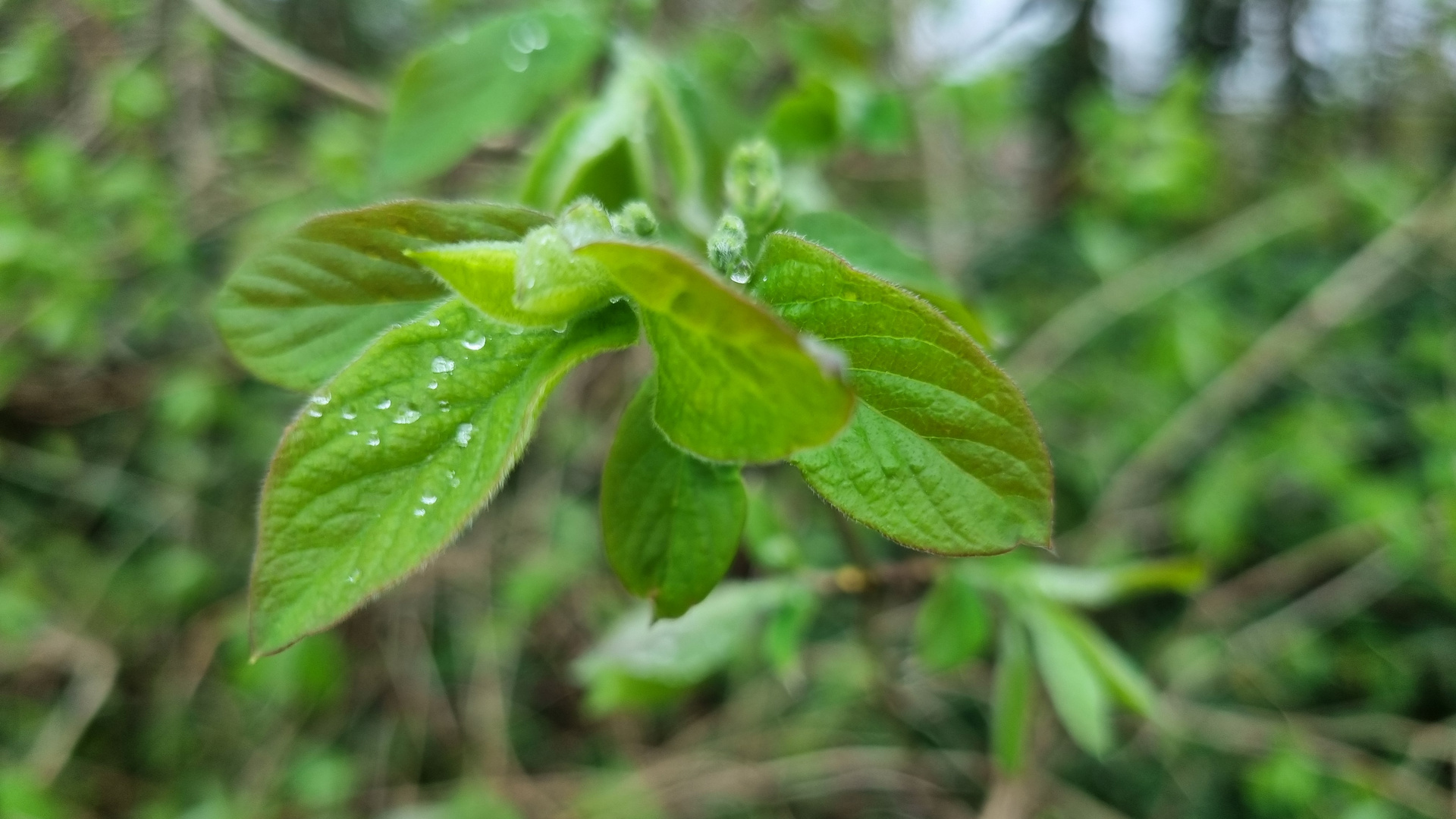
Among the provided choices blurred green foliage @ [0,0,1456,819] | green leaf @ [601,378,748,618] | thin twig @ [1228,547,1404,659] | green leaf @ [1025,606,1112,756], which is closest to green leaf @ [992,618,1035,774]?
green leaf @ [1025,606,1112,756]

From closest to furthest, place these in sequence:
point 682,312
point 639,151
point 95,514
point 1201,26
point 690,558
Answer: point 682,312 → point 690,558 → point 639,151 → point 95,514 → point 1201,26

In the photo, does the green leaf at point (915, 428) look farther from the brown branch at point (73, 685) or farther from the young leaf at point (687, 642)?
the brown branch at point (73, 685)

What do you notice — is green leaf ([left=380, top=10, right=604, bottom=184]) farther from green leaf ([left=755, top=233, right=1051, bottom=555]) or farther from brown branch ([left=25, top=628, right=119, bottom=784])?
brown branch ([left=25, top=628, right=119, bottom=784])

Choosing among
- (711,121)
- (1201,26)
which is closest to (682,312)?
(711,121)

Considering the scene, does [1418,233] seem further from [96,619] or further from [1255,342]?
[96,619]

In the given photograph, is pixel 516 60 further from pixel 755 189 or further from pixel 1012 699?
pixel 1012 699

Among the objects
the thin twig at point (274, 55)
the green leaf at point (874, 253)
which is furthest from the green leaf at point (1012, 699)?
the thin twig at point (274, 55)
